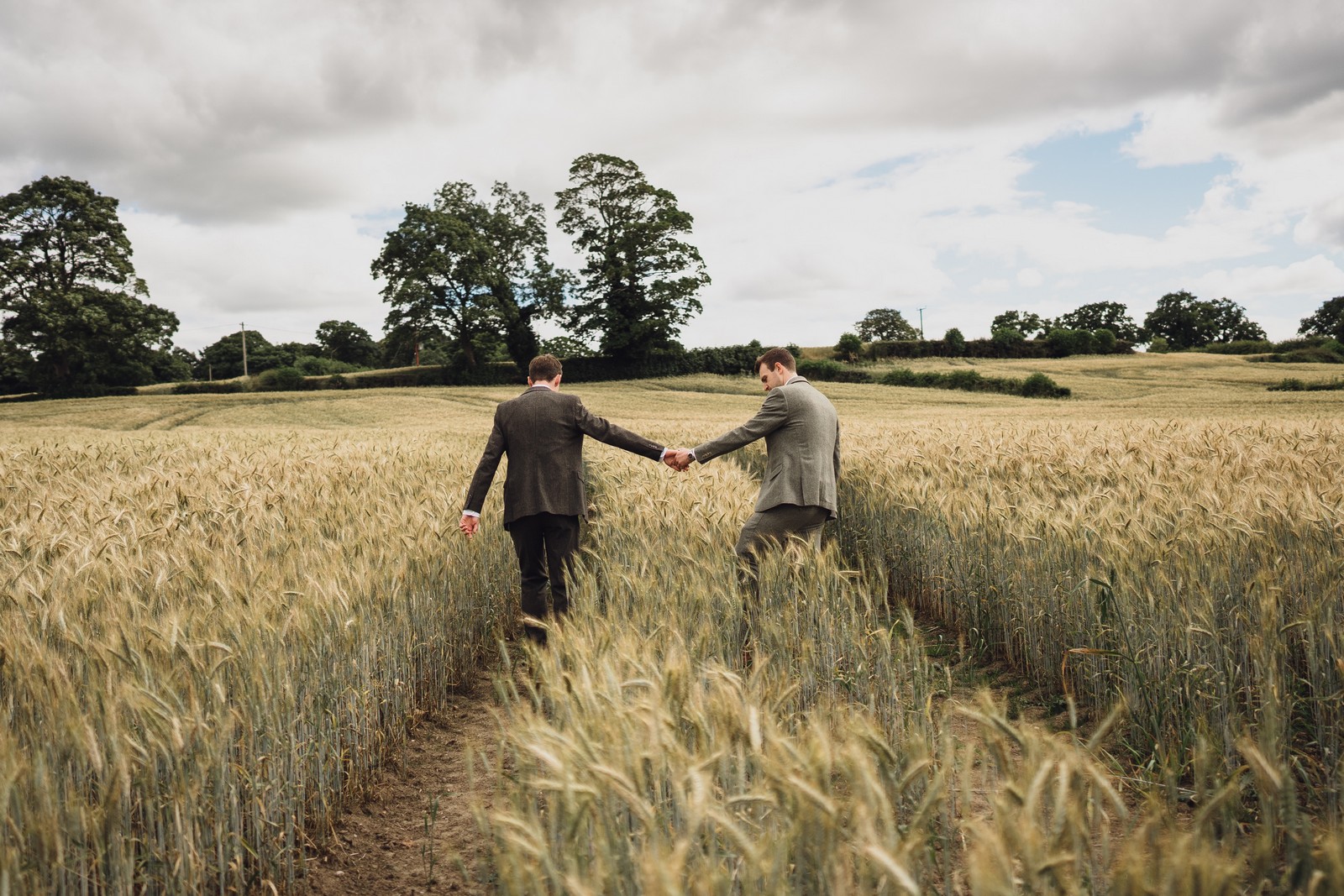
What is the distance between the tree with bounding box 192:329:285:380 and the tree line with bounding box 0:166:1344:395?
25.4 metres

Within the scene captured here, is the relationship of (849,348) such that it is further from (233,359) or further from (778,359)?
(233,359)

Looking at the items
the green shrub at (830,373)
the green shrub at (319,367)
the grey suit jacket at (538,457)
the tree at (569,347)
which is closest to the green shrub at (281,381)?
the tree at (569,347)

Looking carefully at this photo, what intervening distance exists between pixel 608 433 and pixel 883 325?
124 meters

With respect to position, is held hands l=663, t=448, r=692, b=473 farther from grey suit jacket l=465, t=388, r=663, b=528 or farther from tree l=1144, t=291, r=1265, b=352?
tree l=1144, t=291, r=1265, b=352

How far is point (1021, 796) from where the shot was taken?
5.09 feet

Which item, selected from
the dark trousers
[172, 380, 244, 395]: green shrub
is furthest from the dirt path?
[172, 380, 244, 395]: green shrub

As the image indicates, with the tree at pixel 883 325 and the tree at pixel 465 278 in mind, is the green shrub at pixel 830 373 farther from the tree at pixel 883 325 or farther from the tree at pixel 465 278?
the tree at pixel 883 325

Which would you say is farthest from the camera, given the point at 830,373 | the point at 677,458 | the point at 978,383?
the point at 830,373

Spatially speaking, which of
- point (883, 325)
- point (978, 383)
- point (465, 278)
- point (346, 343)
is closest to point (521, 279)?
point (465, 278)

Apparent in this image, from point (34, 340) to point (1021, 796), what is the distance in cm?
5269

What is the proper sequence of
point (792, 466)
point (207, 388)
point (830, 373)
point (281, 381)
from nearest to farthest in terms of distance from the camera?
1. point (792, 466)
2. point (207, 388)
3. point (830, 373)
4. point (281, 381)

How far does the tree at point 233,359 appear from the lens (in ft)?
300

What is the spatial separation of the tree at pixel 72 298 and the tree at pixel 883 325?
325ft

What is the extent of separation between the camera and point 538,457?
516 centimetres
